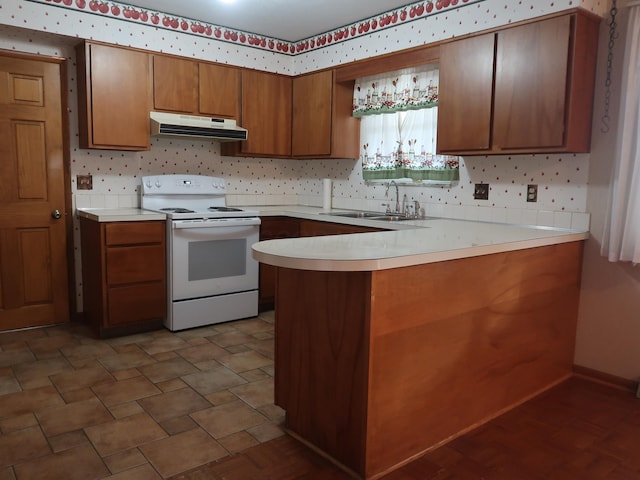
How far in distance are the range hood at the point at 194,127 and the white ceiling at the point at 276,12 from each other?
806 mm

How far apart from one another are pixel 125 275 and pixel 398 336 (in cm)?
238

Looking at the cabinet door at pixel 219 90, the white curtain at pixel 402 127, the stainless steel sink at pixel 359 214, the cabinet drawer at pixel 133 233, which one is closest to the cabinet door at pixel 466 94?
the white curtain at pixel 402 127

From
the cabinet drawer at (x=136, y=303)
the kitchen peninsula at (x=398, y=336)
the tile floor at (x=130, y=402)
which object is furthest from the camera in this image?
the cabinet drawer at (x=136, y=303)

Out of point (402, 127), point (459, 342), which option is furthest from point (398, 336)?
point (402, 127)

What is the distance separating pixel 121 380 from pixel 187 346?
2.12ft

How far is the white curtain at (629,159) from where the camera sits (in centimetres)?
270

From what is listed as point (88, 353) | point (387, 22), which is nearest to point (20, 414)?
point (88, 353)

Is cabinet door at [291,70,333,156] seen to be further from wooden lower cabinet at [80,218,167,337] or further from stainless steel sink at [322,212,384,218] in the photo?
wooden lower cabinet at [80,218,167,337]

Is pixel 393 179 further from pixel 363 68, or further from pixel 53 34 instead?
pixel 53 34

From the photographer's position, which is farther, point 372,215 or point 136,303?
point 372,215

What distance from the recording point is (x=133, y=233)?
3629 mm

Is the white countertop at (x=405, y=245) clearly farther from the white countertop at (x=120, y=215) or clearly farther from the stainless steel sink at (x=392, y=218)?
the white countertop at (x=120, y=215)

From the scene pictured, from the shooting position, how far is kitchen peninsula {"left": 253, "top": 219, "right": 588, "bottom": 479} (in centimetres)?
193

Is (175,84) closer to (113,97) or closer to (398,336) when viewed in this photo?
(113,97)
